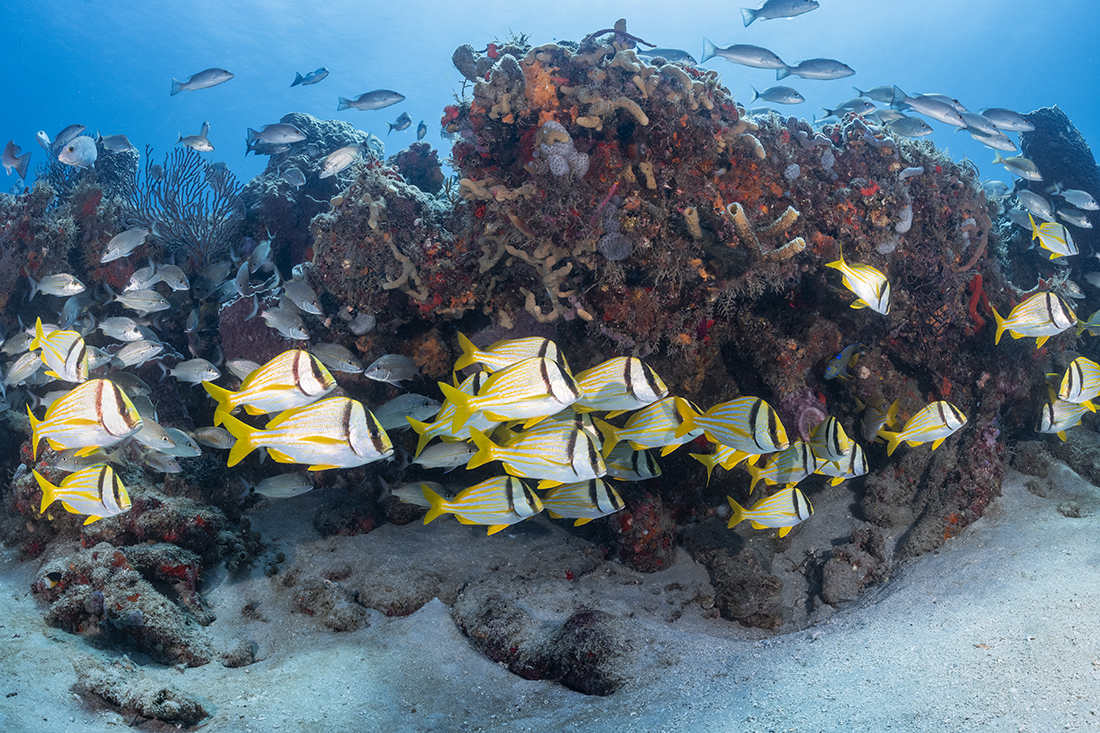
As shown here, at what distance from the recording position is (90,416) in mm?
3080

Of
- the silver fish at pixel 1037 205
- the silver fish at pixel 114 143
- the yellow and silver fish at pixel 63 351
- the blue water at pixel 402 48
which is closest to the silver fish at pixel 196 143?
the silver fish at pixel 114 143

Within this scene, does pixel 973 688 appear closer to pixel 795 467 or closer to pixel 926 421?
pixel 795 467

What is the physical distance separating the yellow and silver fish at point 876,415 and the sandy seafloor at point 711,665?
4.13ft

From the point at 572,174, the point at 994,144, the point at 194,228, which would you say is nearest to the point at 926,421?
the point at 572,174

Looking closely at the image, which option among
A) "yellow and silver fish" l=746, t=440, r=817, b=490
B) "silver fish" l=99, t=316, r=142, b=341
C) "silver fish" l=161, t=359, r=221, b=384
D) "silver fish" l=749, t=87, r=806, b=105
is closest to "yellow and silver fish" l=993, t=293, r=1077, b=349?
"yellow and silver fish" l=746, t=440, r=817, b=490

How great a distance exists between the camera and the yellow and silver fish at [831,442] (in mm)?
4035

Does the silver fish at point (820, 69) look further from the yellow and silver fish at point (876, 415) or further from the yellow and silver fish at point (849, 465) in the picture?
the yellow and silver fish at point (849, 465)

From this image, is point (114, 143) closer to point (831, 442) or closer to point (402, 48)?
point (831, 442)

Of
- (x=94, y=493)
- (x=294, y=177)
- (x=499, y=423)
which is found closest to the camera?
(x=94, y=493)

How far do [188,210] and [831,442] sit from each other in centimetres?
924

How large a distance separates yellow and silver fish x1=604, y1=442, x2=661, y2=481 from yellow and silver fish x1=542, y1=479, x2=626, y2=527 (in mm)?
276

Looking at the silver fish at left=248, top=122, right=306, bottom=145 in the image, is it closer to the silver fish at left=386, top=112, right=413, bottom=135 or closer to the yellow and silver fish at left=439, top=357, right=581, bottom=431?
the silver fish at left=386, top=112, right=413, bottom=135

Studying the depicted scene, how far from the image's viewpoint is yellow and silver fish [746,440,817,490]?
4230 mm

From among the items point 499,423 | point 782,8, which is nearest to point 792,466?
point 499,423
